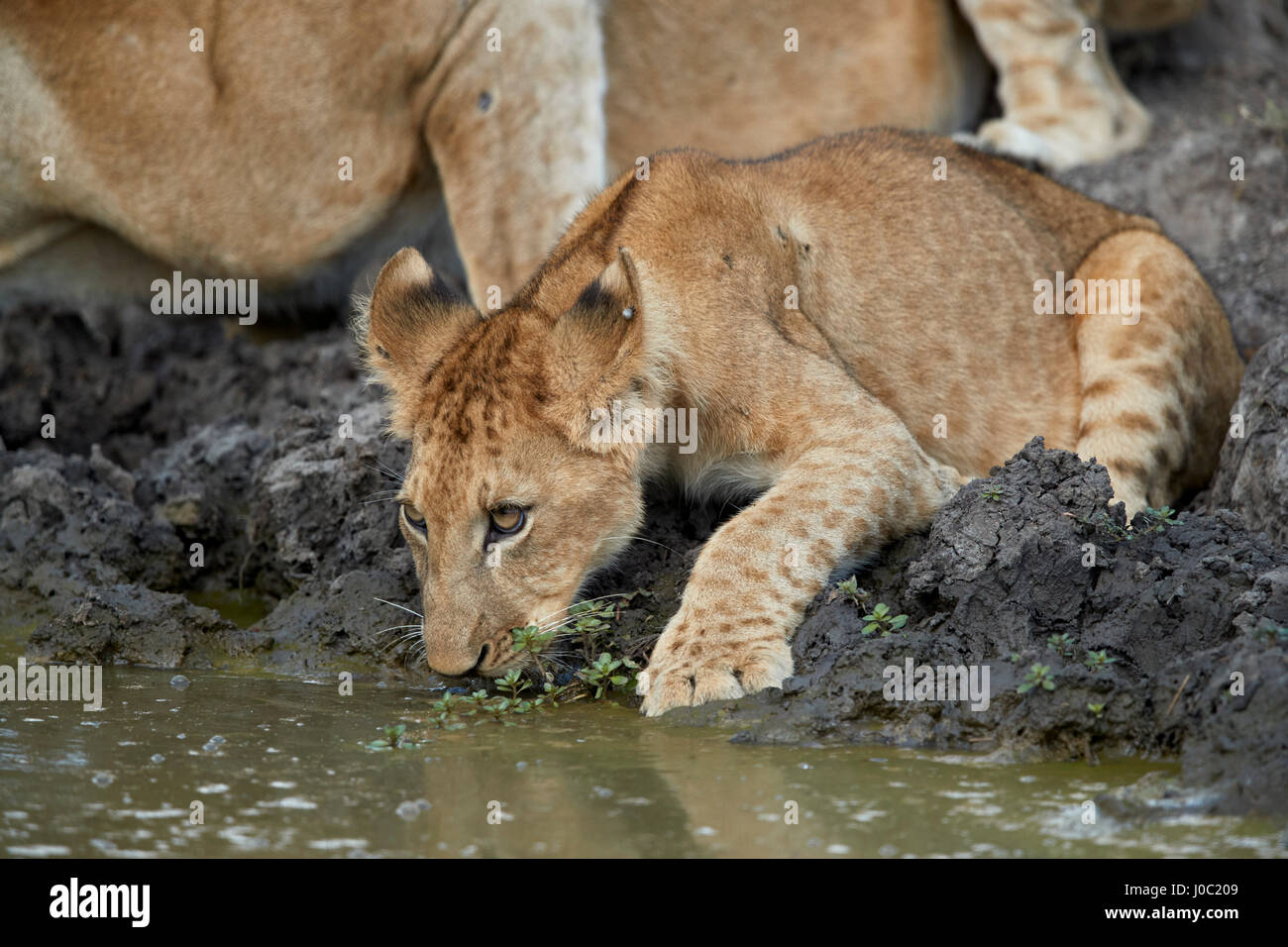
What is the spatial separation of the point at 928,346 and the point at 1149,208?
2735 mm

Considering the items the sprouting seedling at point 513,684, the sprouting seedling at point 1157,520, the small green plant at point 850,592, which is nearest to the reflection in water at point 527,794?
the sprouting seedling at point 513,684

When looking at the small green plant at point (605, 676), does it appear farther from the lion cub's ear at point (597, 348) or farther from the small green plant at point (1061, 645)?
the small green plant at point (1061, 645)

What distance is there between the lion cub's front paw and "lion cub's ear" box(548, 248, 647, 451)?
2.27ft

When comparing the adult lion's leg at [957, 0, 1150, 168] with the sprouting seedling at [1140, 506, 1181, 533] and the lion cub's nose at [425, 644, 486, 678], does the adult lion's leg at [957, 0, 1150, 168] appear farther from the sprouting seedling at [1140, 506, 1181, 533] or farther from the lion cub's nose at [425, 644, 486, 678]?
the lion cub's nose at [425, 644, 486, 678]

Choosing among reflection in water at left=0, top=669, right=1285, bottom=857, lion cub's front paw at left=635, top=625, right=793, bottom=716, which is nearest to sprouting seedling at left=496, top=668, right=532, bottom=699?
reflection in water at left=0, top=669, right=1285, bottom=857

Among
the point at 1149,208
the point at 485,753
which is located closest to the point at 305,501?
the point at 485,753

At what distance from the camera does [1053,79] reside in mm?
8742

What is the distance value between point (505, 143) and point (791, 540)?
278 centimetres

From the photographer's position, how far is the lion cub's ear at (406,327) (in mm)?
5129

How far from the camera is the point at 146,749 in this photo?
4.20m

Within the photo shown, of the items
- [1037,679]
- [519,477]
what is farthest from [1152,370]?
[519,477]

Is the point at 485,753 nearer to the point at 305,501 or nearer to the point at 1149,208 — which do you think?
the point at 305,501

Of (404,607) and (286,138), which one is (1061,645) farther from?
(286,138)

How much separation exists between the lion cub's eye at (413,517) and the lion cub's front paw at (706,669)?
808mm
